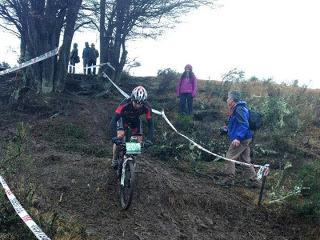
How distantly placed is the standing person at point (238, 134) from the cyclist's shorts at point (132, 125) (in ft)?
6.03

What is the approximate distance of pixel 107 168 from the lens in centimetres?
897

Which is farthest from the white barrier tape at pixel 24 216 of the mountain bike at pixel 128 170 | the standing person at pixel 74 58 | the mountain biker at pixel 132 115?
the standing person at pixel 74 58

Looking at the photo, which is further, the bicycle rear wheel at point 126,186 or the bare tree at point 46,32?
the bare tree at point 46,32

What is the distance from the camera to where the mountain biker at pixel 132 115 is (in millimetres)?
7793

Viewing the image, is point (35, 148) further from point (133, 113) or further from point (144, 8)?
point (144, 8)

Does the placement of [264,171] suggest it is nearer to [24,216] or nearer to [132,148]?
[132,148]

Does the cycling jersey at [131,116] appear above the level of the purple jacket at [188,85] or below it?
below

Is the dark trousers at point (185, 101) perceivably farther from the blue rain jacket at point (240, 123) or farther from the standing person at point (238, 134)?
the blue rain jacket at point (240, 123)

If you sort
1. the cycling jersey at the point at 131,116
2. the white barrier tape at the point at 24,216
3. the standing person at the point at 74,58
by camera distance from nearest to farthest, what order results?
the white barrier tape at the point at 24,216 → the cycling jersey at the point at 131,116 → the standing person at the point at 74,58

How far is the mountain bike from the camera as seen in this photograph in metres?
7.32

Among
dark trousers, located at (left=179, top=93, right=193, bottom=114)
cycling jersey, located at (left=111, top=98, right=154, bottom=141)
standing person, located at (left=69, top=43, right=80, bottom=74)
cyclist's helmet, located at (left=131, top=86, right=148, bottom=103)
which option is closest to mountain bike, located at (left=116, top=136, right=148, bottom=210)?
cycling jersey, located at (left=111, top=98, right=154, bottom=141)

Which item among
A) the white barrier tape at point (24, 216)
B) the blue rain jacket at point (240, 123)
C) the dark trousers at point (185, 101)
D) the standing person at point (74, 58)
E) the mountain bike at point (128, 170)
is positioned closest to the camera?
the white barrier tape at point (24, 216)

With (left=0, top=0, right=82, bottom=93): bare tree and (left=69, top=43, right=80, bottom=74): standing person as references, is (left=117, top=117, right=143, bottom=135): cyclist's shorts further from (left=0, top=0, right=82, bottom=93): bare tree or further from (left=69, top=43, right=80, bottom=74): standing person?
(left=69, top=43, right=80, bottom=74): standing person

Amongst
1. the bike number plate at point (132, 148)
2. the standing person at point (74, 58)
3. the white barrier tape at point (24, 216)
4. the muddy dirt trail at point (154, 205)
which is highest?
the standing person at point (74, 58)
